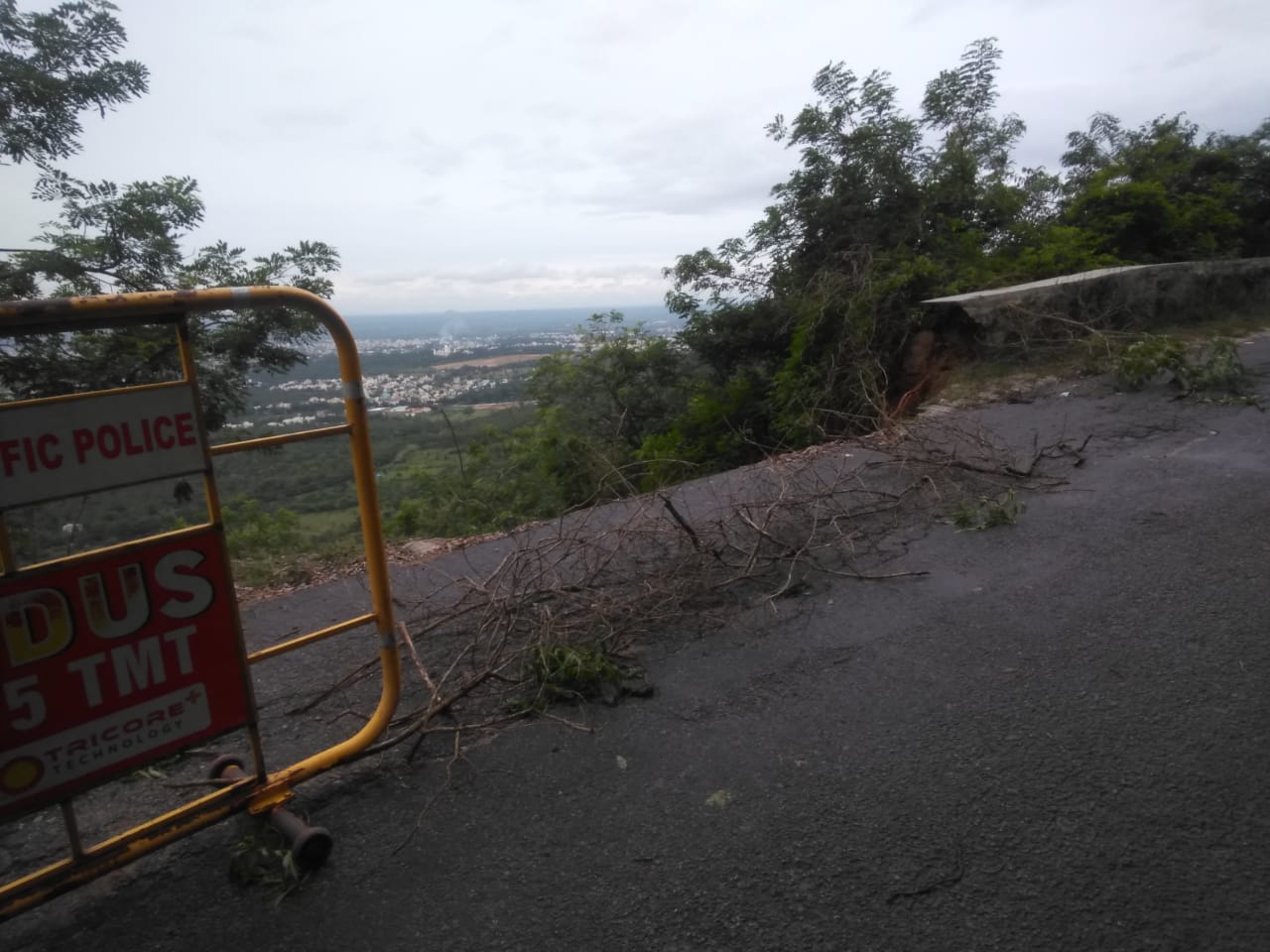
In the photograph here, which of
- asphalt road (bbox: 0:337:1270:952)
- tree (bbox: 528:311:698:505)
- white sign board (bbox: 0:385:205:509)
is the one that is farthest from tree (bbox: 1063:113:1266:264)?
white sign board (bbox: 0:385:205:509)

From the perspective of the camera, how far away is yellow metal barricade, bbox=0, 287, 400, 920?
7.16ft

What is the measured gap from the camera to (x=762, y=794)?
2.82m

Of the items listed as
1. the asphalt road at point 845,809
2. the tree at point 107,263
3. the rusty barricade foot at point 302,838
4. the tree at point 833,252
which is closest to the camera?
the asphalt road at point 845,809

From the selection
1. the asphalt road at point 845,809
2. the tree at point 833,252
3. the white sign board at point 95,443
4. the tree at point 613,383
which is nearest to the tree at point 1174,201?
the tree at point 833,252

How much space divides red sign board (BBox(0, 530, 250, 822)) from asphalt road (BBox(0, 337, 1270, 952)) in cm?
49

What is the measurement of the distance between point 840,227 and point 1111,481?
942cm

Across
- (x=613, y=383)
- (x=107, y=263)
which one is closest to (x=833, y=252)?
(x=613, y=383)

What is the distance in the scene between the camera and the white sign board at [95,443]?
2.14m

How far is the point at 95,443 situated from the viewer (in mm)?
2271

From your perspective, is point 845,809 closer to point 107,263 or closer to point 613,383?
point 107,263

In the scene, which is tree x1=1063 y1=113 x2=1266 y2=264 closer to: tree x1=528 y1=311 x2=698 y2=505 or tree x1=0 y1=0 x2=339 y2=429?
tree x1=528 y1=311 x2=698 y2=505

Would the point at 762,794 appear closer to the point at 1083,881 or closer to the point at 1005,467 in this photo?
the point at 1083,881

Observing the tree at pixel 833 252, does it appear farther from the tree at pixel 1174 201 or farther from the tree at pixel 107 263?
the tree at pixel 107 263

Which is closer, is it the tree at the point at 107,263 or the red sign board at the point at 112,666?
the red sign board at the point at 112,666
